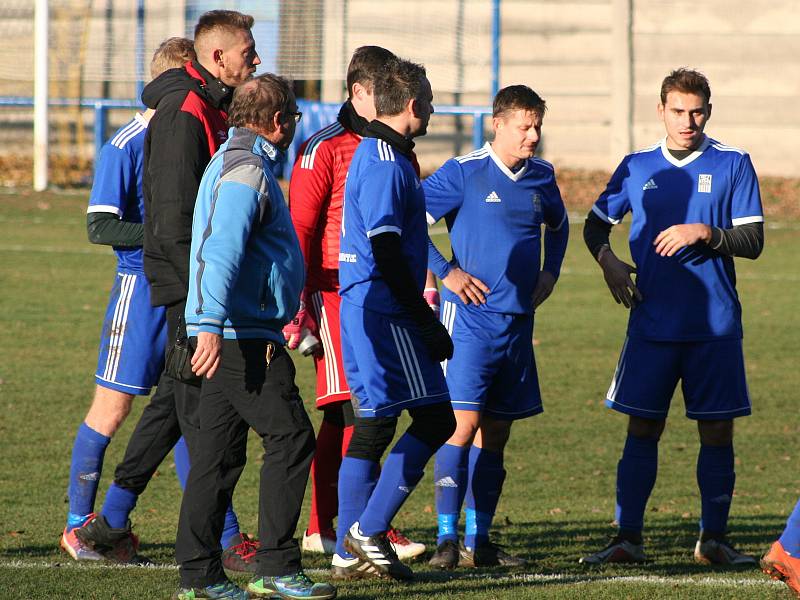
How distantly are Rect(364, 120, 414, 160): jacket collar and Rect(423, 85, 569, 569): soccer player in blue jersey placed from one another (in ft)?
2.20

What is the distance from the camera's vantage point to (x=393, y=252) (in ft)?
16.2

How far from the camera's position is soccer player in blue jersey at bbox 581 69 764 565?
5840 mm

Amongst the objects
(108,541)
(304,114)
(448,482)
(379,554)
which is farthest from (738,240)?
(304,114)

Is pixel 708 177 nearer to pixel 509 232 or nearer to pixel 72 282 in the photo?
pixel 509 232

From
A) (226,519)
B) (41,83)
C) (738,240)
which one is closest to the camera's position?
(738,240)

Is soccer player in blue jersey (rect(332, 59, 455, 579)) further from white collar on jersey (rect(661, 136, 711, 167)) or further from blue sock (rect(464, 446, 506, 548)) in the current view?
white collar on jersey (rect(661, 136, 711, 167))

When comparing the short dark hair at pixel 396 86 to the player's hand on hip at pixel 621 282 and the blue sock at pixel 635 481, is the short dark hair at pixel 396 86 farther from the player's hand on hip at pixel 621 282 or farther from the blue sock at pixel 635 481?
the blue sock at pixel 635 481

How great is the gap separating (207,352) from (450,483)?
1701 mm

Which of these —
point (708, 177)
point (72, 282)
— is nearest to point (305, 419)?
point (708, 177)

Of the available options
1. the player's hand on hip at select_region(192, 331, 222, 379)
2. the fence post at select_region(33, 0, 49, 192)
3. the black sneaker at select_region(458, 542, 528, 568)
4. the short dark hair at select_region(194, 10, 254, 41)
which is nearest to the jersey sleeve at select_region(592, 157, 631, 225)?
the black sneaker at select_region(458, 542, 528, 568)

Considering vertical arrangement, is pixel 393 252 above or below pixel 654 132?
below

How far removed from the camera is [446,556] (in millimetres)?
5664

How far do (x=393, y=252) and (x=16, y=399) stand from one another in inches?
215

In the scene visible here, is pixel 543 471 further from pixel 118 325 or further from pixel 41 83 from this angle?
pixel 41 83
